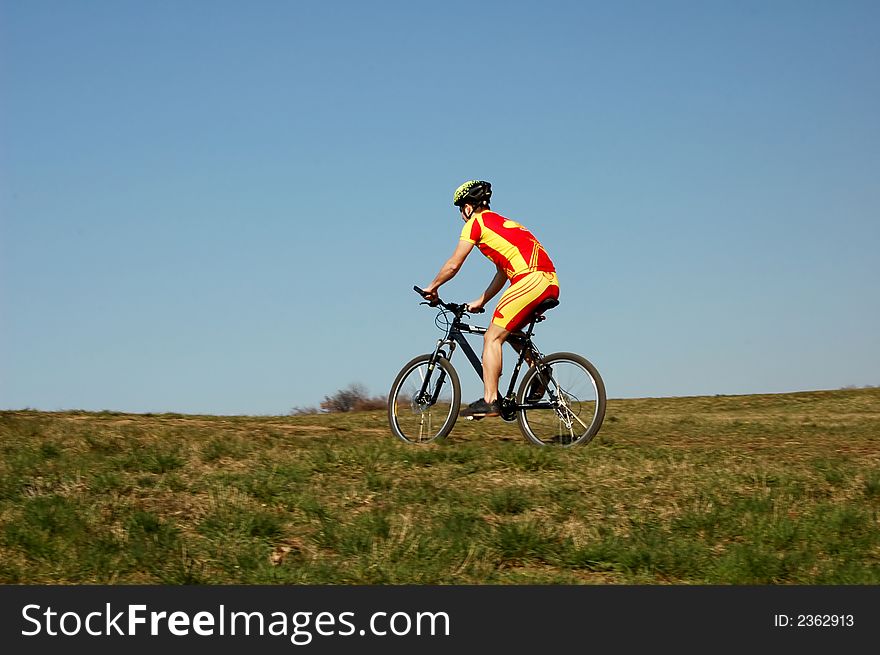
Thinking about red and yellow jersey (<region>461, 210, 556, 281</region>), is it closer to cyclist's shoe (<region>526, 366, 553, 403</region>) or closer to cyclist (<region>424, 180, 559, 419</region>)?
cyclist (<region>424, 180, 559, 419</region>)

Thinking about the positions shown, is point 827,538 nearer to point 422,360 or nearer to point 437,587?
point 437,587

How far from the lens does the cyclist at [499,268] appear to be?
34.1 feet

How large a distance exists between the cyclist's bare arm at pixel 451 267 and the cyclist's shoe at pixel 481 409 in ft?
4.34

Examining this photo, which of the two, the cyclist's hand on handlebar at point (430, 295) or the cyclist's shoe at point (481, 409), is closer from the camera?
the cyclist's shoe at point (481, 409)

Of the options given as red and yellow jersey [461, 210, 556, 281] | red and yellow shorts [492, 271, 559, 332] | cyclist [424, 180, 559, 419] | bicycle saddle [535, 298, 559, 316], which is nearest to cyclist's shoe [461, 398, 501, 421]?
cyclist [424, 180, 559, 419]

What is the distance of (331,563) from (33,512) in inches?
98.2

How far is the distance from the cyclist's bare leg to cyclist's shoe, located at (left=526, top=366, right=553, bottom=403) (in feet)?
1.17

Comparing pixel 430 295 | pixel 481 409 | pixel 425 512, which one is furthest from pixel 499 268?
pixel 425 512

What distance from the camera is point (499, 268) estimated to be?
35.2 feet

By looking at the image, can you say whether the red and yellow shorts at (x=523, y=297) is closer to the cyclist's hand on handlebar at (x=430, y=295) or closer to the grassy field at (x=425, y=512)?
the cyclist's hand on handlebar at (x=430, y=295)

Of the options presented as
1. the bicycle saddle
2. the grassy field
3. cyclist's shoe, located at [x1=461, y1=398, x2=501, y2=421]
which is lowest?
the grassy field

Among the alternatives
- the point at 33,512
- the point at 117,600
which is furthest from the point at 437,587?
the point at 33,512

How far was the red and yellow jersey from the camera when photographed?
34.2ft

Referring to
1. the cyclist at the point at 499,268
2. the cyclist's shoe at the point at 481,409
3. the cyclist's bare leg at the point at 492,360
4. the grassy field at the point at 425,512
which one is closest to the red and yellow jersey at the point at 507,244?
the cyclist at the point at 499,268
